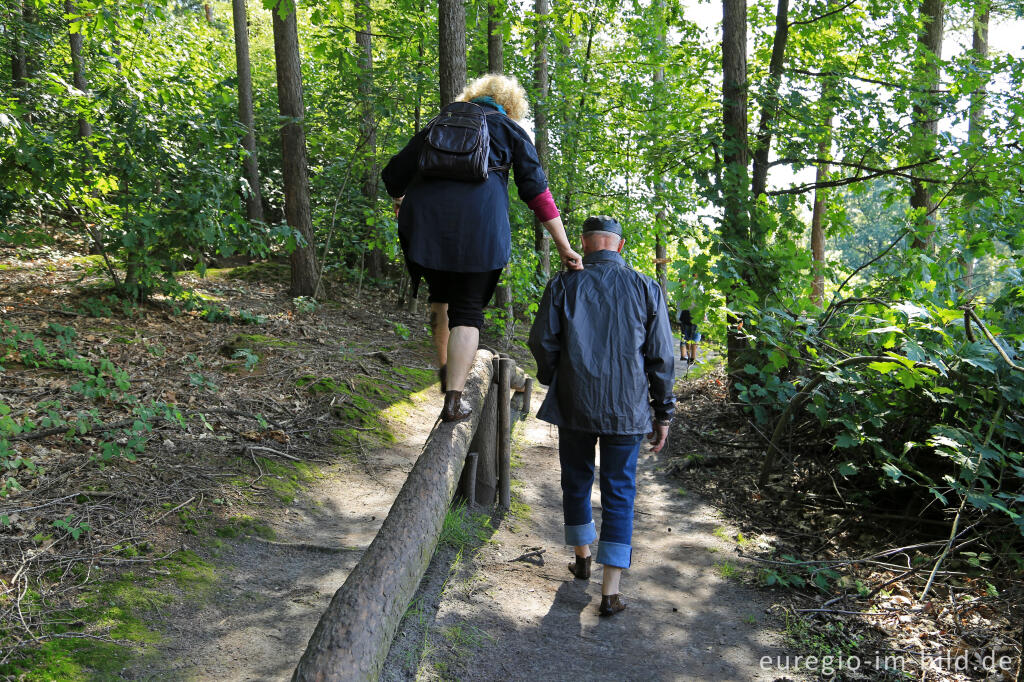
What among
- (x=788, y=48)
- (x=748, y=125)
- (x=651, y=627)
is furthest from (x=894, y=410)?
(x=788, y=48)

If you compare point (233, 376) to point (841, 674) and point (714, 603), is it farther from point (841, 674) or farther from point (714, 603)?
point (841, 674)

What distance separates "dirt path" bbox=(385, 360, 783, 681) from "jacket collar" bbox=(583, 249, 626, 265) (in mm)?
1917

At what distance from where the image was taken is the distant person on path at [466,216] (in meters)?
3.51

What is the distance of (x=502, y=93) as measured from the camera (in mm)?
3836

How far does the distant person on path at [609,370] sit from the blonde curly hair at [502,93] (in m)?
0.93

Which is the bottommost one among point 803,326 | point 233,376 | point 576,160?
point 233,376

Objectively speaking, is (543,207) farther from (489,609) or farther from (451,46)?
(451,46)

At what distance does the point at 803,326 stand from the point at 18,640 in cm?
479

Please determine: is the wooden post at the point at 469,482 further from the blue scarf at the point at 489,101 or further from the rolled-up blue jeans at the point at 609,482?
the blue scarf at the point at 489,101

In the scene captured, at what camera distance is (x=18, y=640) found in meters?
2.46

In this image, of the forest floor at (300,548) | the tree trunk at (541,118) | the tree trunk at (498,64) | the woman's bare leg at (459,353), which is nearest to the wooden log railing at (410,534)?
the woman's bare leg at (459,353)

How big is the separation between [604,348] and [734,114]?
17.5 ft

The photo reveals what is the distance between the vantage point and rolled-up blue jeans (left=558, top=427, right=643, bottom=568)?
11.5ft

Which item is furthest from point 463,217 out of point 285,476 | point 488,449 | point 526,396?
point 526,396
